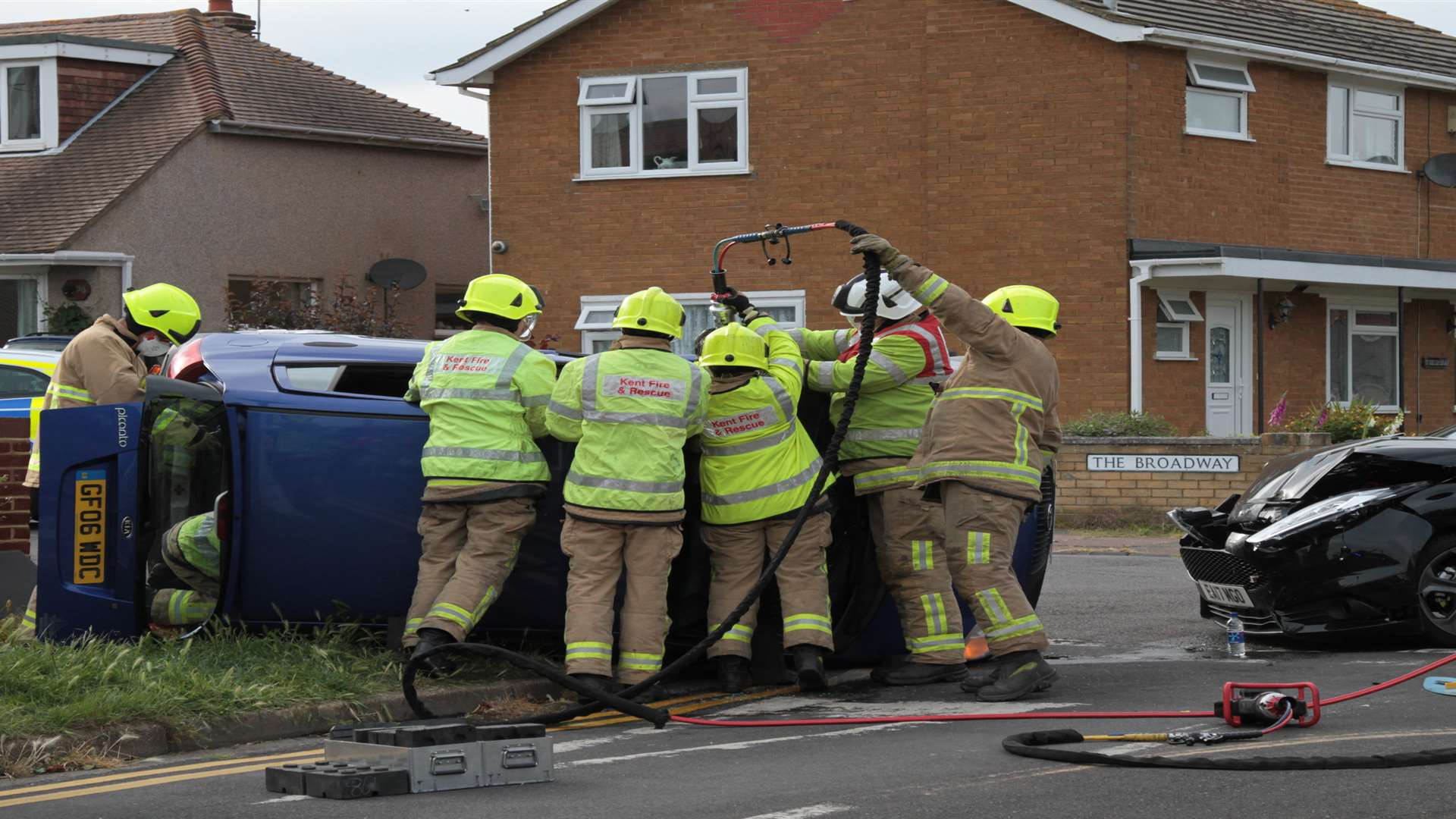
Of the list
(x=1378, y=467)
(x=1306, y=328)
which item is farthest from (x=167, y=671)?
(x=1306, y=328)

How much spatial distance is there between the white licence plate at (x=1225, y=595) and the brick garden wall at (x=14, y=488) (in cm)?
623

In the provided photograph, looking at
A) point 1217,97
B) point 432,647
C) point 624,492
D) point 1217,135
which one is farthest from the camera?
point 1217,97

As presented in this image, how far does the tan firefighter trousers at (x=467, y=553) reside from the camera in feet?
26.9

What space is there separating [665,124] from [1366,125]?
8.85 m

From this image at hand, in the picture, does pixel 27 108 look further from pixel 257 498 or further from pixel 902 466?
pixel 902 466

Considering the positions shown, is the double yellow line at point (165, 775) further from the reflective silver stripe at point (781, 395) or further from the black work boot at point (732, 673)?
the reflective silver stripe at point (781, 395)

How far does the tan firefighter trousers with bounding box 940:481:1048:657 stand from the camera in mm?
8320

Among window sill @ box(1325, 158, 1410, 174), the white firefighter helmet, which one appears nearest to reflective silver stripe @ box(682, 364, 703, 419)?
the white firefighter helmet

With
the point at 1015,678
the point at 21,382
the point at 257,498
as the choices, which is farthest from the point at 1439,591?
the point at 21,382

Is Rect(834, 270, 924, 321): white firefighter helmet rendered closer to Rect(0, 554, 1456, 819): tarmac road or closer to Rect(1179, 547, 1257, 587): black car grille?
Rect(0, 554, 1456, 819): tarmac road

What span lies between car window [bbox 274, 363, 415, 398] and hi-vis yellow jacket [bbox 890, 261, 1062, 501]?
242 cm

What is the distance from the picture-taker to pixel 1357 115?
2436 centimetres

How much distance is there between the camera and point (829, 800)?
6.12 metres

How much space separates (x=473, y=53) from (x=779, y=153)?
13.5ft
